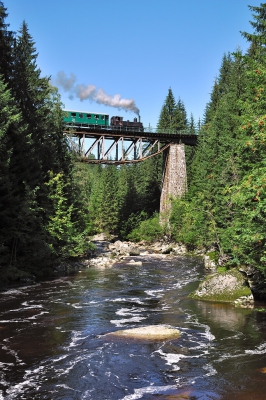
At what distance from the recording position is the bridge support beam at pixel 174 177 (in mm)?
49656

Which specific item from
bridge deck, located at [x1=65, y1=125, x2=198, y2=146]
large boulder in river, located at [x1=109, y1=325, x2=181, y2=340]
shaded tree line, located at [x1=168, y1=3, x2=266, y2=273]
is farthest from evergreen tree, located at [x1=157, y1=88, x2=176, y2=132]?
large boulder in river, located at [x1=109, y1=325, x2=181, y2=340]

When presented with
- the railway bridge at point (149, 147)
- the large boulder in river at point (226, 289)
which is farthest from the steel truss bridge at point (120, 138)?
the large boulder in river at point (226, 289)

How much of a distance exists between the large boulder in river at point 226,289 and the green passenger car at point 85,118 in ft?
100

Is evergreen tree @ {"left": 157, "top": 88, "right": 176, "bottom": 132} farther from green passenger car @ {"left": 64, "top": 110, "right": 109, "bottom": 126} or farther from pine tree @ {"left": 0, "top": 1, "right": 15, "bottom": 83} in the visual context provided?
pine tree @ {"left": 0, "top": 1, "right": 15, "bottom": 83}

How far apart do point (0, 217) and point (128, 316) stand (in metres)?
10.4

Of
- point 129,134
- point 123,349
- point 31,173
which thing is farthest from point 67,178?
point 123,349

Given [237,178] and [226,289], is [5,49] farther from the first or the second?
[226,289]

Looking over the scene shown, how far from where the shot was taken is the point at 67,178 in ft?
105

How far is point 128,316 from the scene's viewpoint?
595 inches

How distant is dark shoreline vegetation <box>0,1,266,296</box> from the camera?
14.7 m

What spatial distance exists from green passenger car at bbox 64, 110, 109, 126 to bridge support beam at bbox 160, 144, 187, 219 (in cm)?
954

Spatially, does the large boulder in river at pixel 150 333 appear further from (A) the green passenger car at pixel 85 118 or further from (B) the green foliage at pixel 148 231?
(B) the green foliage at pixel 148 231

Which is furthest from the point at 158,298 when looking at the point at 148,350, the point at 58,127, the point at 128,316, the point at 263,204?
the point at 58,127

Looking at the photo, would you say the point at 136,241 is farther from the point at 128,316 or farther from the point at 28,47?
the point at 128,316
